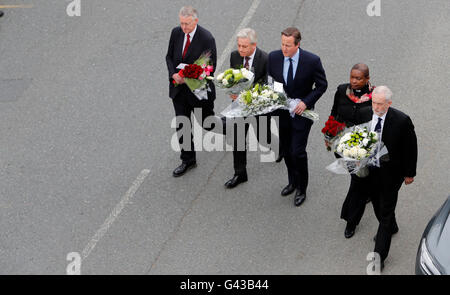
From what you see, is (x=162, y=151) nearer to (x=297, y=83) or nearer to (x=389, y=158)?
(x=297, y=83)

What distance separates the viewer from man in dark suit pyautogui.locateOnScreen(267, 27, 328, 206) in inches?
333

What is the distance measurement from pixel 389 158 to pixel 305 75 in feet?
4.78

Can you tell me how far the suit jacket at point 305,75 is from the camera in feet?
27.9

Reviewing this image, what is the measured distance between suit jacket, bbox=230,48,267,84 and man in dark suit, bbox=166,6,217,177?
0.37 metres

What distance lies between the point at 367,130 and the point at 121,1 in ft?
22.8

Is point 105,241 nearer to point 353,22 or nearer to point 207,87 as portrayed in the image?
point 207,87

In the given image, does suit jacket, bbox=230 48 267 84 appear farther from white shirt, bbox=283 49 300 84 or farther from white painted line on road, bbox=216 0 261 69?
white painted line on road, bbox=216 0 261 69

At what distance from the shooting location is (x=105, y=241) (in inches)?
345

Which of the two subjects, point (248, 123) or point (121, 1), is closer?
point (248, 123)

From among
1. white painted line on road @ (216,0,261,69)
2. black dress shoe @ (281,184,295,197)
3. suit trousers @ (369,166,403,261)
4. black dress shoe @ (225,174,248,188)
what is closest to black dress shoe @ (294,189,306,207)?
black dress shoe @ (281,184,295,197)

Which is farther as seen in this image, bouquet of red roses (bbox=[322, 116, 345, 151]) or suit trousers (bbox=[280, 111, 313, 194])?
suit trousers (bbox=[280, 111, 313, 194])

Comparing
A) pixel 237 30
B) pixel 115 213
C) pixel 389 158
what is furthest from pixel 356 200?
pixel 237 30

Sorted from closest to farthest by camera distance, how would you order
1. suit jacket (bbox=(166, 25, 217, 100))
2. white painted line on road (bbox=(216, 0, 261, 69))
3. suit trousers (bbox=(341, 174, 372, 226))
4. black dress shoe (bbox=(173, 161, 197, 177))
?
suit trousers (bbox=(341, 174, 372, 226))
suit jacket (bbox=(166, 25, 217, 100))
black dress shoe (bbox=(173, 161, 197, 177))
white painted line on road (bbox=(216, 0, 261, 69))

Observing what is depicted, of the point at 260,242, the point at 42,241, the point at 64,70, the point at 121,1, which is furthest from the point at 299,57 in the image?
the point at 121,1
